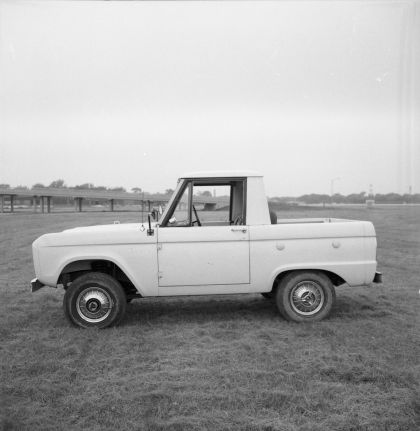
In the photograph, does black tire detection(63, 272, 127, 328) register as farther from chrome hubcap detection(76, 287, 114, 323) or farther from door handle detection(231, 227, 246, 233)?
door handle detection(231, 227, 246, 233)

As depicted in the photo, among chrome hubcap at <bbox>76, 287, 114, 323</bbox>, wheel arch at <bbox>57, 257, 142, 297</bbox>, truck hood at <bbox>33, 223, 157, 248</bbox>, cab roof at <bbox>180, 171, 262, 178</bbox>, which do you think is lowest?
chrome hubcap at <bbox>76, 287, 114, 323</bbox>

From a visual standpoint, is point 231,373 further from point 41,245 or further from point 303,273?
point 41,245

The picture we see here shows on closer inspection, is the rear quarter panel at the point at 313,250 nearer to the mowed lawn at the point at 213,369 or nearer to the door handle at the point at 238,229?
the door handle at the point at 238,229

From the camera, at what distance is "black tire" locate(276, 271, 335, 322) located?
234 inches

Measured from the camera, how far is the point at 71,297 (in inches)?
226

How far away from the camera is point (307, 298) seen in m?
6.01

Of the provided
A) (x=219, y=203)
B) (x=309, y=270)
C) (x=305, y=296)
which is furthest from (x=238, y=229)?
(x=305, y=296)

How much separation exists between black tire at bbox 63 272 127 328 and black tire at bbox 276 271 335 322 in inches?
82.6

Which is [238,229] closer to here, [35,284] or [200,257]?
[200,257]

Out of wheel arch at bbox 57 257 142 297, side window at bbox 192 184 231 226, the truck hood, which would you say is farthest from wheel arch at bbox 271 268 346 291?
wheel arch at bbox 57 257 142 297

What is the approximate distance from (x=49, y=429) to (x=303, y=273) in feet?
12.2

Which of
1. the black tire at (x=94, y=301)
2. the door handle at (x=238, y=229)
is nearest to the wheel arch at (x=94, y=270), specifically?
the black tire at (x=94, y=301)

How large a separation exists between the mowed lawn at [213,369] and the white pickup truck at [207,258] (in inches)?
16.4

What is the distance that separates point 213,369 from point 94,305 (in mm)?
2164
